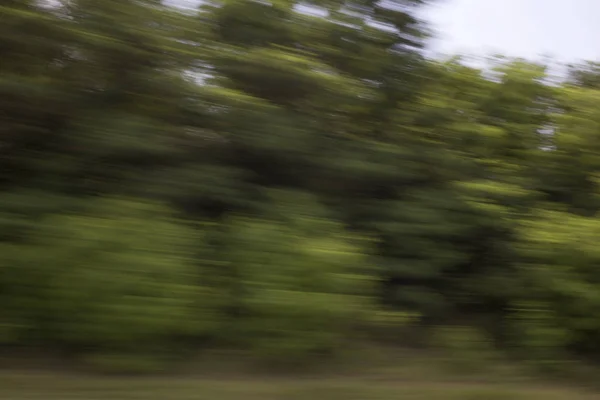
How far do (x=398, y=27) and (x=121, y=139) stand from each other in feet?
11.9

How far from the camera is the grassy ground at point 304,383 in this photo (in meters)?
4.59

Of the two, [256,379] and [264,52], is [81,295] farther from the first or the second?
[264,52]

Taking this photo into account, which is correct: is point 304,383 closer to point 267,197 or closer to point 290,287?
point 290,287

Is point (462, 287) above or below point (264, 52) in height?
below

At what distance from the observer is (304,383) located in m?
5.18

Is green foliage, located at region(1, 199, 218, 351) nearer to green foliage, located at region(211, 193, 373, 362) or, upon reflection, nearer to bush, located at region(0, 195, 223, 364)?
bush, located at region(0, 195, 223, 364)

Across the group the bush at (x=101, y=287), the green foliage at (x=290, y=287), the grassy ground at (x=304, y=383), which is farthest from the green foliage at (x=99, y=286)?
the green foliage at (x=290, y=287)

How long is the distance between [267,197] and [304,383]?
183cm

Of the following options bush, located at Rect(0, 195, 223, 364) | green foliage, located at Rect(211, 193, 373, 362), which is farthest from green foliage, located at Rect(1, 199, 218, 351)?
green foliage, located at Rect(211, 193, 373, 362)

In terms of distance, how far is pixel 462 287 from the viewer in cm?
729

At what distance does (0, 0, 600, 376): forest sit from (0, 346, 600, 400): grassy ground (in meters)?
0.21

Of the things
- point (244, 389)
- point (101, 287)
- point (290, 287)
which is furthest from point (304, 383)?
point (101, 287)

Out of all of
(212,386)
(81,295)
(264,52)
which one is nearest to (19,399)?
(81,295)

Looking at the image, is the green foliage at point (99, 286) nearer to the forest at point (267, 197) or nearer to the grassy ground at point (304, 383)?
the forest at point (267, 197)
